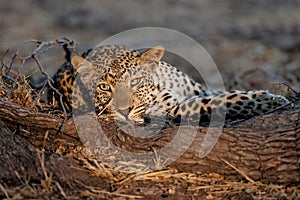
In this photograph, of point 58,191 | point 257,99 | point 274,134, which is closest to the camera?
point 58,191

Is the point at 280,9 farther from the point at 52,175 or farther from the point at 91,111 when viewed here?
the point at 52,175

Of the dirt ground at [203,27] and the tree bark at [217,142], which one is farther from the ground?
the dirt ground at [203,27]

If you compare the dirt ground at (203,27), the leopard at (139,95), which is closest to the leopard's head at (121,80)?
the leopard at (139,95)

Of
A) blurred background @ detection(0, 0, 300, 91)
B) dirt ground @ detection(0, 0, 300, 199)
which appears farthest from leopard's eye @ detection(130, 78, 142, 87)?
blurred background @ detection(0, 0, 300, 91)

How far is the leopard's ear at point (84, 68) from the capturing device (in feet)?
19.8

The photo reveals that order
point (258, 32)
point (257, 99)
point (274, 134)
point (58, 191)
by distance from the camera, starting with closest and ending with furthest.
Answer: point (58, 191) < point (274, 134) < point (257, 99) < point (258, 32)

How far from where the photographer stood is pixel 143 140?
189 inches

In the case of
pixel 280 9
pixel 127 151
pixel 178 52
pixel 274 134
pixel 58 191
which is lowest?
pixel 58 191

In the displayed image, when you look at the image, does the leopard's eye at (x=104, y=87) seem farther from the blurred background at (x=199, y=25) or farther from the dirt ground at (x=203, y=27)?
the blurred background at (x=199, y=25)

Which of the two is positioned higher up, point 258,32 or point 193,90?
point 258,32

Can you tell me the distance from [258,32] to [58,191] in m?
10.6

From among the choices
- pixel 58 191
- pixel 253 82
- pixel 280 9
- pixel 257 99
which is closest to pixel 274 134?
pixel 257 99

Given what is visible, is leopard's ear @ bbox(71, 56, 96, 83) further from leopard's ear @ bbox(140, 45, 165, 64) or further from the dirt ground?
the dirt ground

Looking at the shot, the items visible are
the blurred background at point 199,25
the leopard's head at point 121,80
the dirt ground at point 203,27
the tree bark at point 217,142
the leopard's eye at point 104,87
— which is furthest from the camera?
the blurred background at point 199,25
